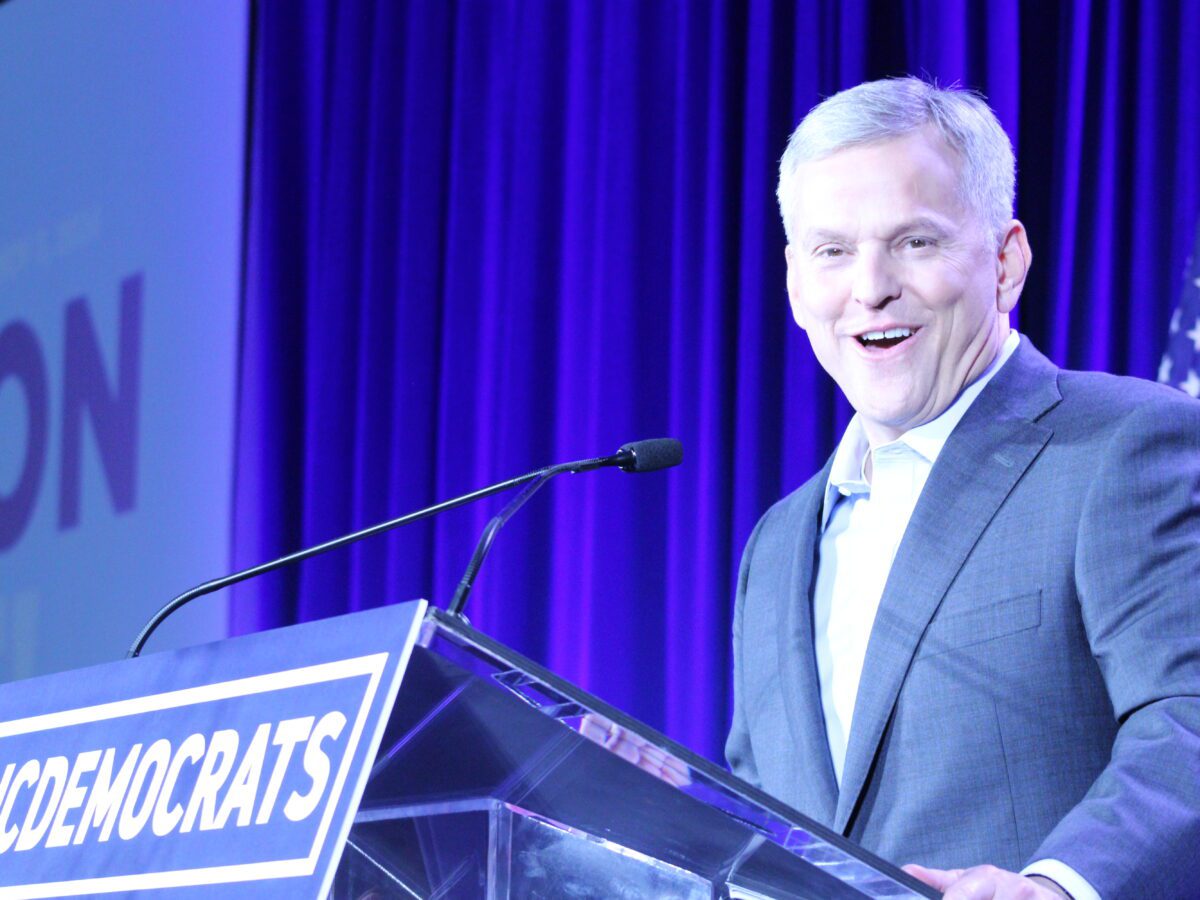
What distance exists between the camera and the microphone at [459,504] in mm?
1383

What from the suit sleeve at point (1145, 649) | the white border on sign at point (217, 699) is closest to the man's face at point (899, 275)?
the suit sleeve at point (1145, 649)

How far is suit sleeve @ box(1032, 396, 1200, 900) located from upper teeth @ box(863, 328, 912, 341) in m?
0.30

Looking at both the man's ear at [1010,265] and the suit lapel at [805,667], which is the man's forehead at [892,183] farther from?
the suit lapel at [805,667]

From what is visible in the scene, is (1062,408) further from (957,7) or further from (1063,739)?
(957,7)

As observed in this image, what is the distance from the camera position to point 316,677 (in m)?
0.96

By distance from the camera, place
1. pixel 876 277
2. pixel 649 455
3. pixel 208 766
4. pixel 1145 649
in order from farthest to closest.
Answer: pixel 876 277 < pixel 649 455 < pixel 1145 649 < pixel 208 766

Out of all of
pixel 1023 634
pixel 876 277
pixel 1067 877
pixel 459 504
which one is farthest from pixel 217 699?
pixel 876 277

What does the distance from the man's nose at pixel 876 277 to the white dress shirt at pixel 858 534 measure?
6.0 inches

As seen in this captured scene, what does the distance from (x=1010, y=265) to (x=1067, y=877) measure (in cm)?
89

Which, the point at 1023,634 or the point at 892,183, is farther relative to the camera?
the point at 892,183

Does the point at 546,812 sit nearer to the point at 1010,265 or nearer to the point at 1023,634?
the point at 1023,634

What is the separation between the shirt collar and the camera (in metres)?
1.76

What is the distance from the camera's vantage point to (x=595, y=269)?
362cm

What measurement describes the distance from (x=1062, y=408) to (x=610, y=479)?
194cm
